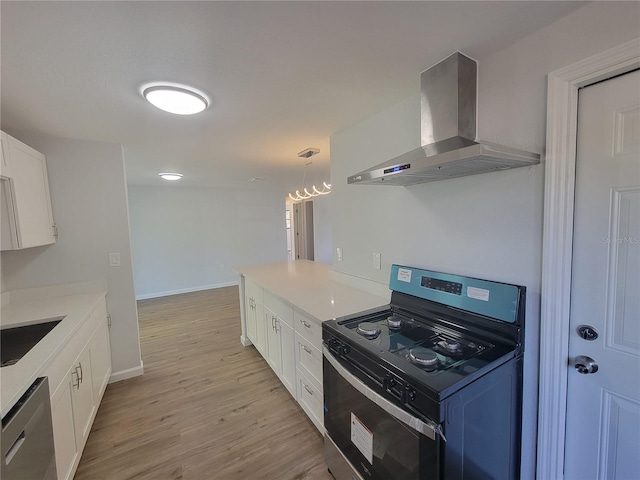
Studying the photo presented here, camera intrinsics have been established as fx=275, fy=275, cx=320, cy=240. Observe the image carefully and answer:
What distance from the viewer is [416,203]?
5.90 ft

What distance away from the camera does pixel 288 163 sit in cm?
360

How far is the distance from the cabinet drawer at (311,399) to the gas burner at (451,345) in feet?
2.98

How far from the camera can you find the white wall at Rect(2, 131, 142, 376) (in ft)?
7.55

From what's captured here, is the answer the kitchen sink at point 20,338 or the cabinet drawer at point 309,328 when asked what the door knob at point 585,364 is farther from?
the kitchen sink at point 20,338

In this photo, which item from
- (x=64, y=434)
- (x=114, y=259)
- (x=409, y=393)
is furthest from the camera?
(x=114, y=259)

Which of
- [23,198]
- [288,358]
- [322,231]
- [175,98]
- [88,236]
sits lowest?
[288,358]

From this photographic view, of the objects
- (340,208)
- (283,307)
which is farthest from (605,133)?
(283,307)

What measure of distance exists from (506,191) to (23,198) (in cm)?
297

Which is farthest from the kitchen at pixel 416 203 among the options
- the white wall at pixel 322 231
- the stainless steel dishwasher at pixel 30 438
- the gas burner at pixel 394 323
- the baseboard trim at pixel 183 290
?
the white wall at pixel 322 231

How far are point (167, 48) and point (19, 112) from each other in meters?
1.42

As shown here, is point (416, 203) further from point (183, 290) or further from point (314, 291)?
point (183, 290)

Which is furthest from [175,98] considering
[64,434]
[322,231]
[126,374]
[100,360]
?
[322,231]

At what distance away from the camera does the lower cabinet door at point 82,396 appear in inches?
65.2

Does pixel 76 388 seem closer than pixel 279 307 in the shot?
Yes
